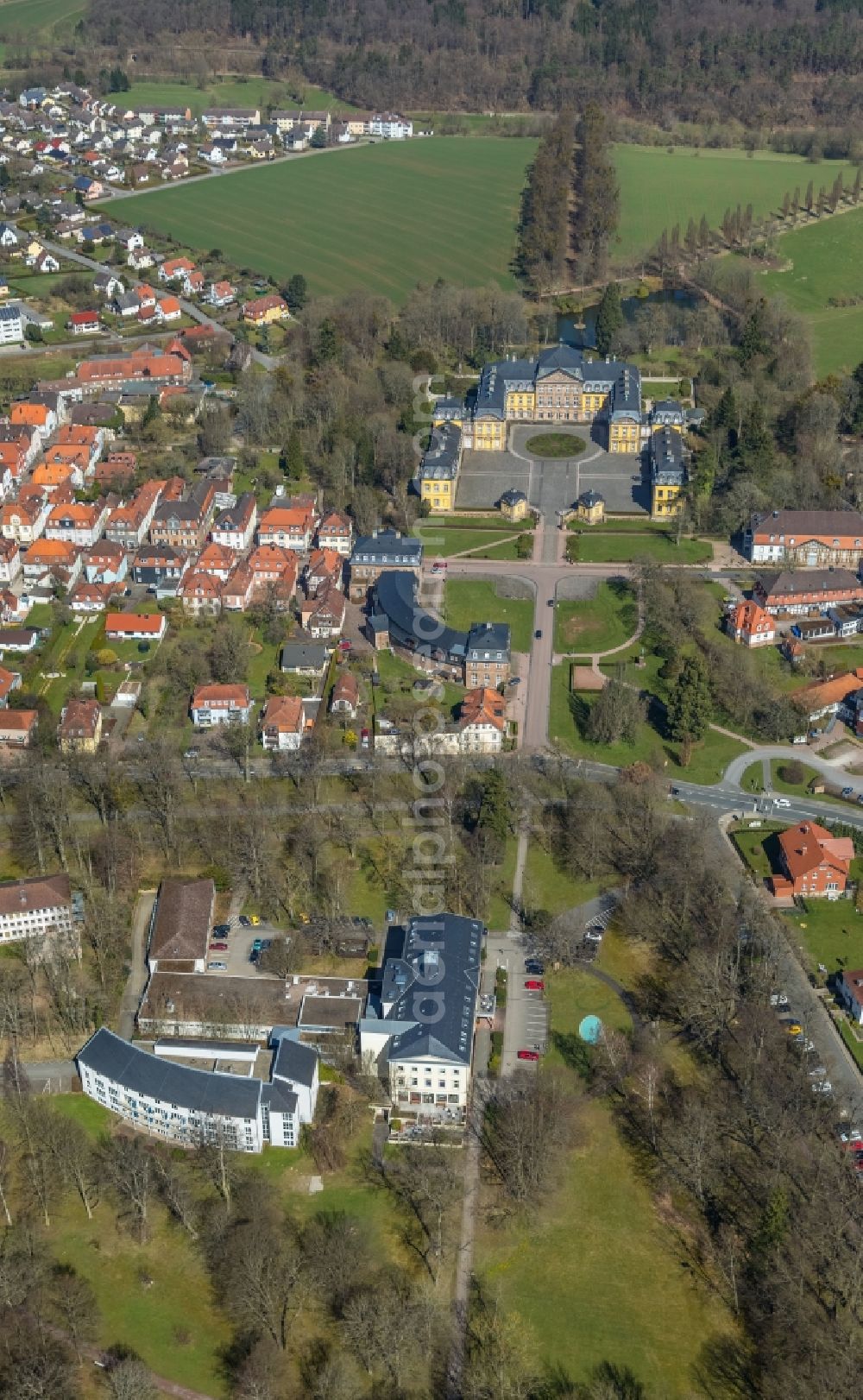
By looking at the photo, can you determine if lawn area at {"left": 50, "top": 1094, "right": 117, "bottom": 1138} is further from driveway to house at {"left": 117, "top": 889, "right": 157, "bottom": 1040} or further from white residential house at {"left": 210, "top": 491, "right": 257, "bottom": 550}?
white residential house at {"left": 210, "top": 491, "right": 257, "bottom": 550}

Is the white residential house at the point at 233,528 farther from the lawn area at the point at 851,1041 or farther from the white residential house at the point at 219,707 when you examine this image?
the lawn area at the point at 851,1041

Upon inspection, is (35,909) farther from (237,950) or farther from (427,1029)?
(427,1029)

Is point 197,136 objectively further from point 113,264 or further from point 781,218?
point 781,218

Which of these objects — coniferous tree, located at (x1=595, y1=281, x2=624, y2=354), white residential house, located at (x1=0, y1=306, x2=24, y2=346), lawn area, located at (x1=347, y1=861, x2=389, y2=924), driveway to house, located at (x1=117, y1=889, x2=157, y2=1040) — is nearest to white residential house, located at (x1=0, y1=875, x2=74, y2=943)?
driveway to house, located at (x1=117, y1=889, x2=157, y2=1040)

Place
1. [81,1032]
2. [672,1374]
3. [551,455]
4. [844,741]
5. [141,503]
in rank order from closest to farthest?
[672,1374] < [81,1032] < [844,741] < [141,503] < [551,455]

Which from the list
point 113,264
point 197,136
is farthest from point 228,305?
point 197,136

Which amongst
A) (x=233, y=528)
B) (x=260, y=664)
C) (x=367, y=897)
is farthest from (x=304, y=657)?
(x=367, y=897)

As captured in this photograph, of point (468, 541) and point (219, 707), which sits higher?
point (468, 541)
